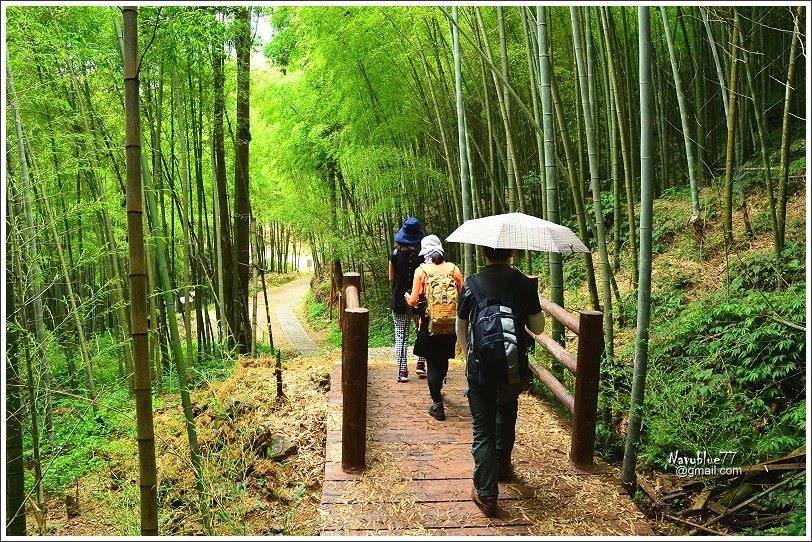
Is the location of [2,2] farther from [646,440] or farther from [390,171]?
[390,171]

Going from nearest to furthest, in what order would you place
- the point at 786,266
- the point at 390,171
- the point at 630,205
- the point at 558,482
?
the point at 558,482 < the point at 786,266 < the point at 630,205 < the point at 390,171

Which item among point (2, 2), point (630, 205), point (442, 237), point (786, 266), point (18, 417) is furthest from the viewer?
point (442, 237)

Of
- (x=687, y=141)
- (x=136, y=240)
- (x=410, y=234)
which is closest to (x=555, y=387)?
(x=410, y=234)

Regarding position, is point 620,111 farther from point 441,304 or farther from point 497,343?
point 497,343

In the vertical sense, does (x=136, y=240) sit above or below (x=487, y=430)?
above

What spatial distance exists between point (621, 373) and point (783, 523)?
1223 mm

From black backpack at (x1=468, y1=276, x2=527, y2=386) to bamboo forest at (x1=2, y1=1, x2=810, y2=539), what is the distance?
0.05 ft

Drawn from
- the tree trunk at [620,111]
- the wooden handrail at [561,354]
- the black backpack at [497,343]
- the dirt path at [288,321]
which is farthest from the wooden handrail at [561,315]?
the dirt path at [288,321]

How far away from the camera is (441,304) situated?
342 cm

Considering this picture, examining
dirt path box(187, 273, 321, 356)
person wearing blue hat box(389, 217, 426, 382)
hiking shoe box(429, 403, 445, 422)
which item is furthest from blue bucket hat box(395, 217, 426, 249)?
dirt path box(187, 273, 321, 356)

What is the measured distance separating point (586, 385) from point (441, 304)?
998 mm

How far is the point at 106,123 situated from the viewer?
5.91 m

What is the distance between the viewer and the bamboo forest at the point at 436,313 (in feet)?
8.33

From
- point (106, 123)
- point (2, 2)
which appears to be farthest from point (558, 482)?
point (106, 123)
